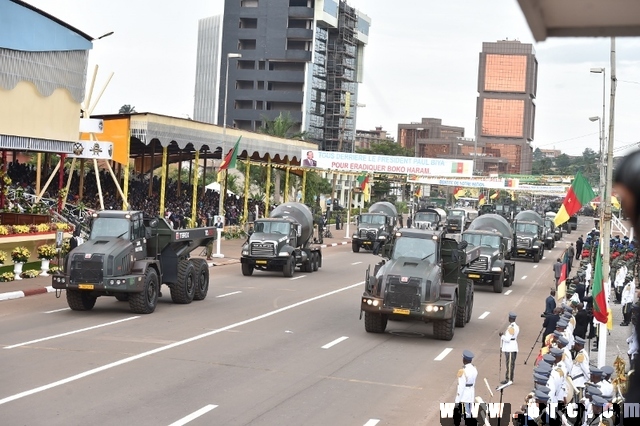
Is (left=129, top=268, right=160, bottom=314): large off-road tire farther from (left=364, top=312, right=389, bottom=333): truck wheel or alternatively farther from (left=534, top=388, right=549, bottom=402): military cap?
(left=534, top=388, right=549, bottom=402): military cap

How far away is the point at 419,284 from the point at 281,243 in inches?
569

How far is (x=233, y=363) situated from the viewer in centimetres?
1834

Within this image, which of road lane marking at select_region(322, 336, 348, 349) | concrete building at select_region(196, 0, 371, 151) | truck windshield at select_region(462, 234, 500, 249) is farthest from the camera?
concrete building at select_region(196, 0, 371, 151)

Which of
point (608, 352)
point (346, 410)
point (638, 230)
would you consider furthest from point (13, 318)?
point (638, 230)

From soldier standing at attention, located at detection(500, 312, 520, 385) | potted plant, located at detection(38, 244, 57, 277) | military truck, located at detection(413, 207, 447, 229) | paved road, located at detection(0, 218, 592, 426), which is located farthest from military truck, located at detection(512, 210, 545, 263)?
soldier standing at attention, located at detection(500, 312, 520, 385)

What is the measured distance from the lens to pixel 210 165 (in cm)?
12000

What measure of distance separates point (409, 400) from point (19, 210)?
26377 mm

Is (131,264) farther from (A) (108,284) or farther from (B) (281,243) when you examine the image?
(B) (281,243)

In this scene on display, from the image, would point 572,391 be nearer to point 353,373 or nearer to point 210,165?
point 353,373

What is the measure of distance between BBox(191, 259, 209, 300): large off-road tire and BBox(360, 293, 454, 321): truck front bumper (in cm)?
749

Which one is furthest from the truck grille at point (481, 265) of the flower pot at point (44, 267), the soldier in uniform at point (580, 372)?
the soldier in uniform at point (580, 372)

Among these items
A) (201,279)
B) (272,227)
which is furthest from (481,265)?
(201,279)

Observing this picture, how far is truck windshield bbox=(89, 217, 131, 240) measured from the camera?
24.8 m

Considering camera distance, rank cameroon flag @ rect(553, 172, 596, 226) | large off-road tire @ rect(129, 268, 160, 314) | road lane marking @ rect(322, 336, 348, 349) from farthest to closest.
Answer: cameroon flag @ rect(553, 172, 596, 226) → large off-road tire @ rect(129, 268, 160, 314) → road lane marking @ rect(322, 336, 348, 349)
